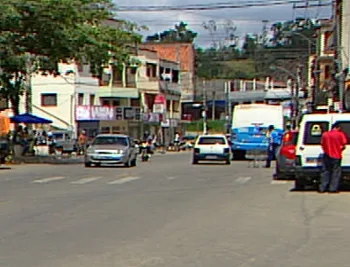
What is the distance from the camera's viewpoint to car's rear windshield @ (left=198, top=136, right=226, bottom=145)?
145 ft

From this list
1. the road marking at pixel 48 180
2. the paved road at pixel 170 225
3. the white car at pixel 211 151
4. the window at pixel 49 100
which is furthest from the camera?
the window at pixel 49 100

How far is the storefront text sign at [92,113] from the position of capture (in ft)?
244

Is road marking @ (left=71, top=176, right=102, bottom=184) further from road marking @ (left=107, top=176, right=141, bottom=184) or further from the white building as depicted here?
the white building

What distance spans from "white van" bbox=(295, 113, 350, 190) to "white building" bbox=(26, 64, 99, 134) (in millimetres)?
51496

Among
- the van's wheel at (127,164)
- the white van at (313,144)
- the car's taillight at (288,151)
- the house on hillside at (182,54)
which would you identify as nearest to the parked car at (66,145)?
the van's wheel at (127,164)

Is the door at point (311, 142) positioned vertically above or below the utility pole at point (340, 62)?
below

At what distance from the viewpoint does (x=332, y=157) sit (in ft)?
73.4

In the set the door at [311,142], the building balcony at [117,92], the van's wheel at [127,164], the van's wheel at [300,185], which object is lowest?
the van's wheel at [127,164]

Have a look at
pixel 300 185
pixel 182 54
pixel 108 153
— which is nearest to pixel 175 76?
pixel 182 54

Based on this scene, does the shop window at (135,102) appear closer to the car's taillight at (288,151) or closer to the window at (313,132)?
the car's taillight at (288,151)

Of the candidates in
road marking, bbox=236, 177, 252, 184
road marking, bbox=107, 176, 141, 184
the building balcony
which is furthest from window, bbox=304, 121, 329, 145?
the building balcony

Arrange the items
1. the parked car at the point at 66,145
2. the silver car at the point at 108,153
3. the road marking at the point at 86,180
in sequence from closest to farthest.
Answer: the road marking at the point at 86,180 → the silver car at the point at 108,153 → the parked car at the point at 66,145

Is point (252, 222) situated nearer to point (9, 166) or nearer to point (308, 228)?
point (308, 228)

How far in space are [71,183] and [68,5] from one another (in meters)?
13.3
